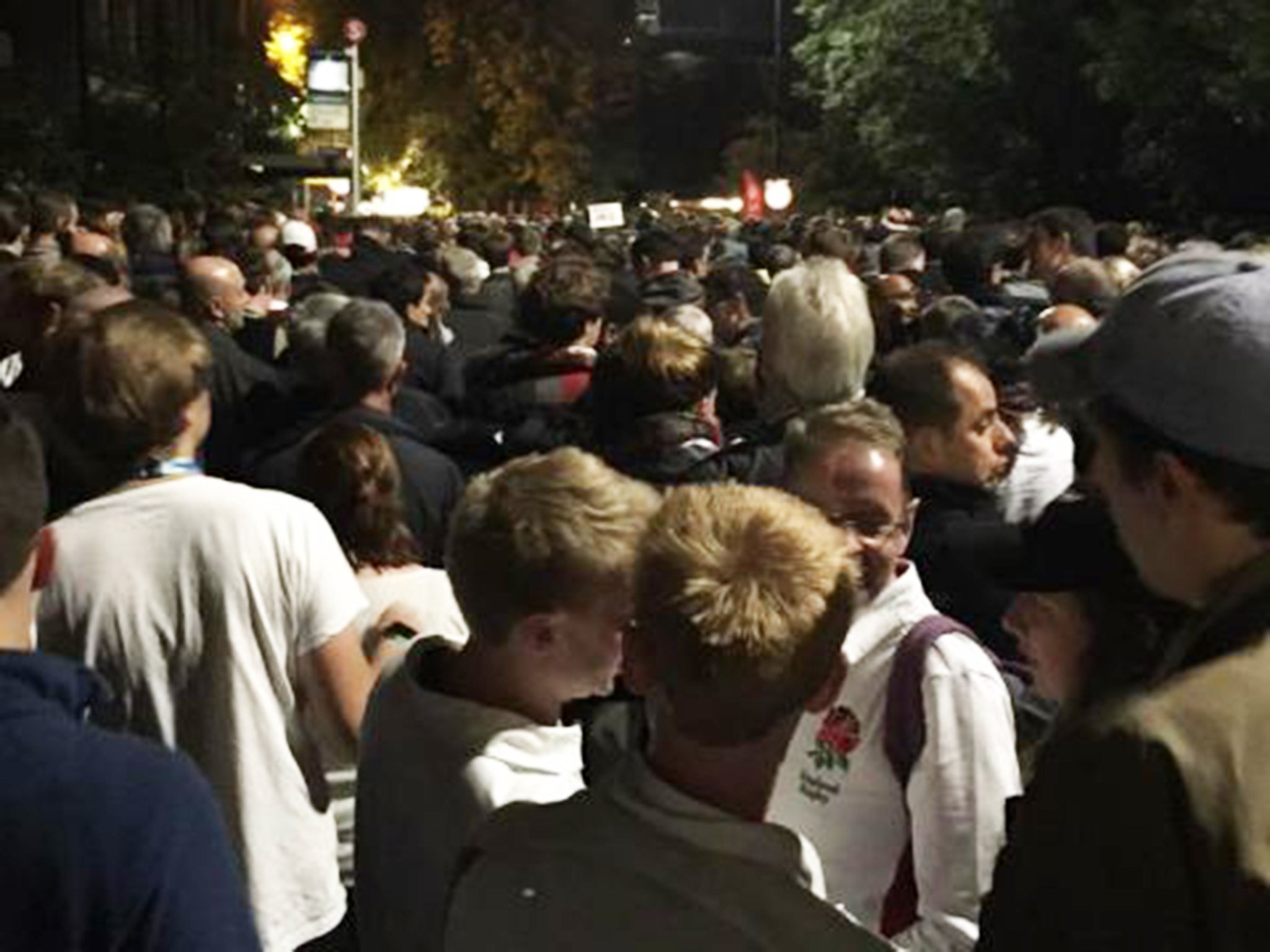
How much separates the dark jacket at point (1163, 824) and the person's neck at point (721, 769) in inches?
19.2

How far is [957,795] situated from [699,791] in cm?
84

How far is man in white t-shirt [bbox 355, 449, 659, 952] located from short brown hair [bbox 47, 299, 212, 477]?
992 mm

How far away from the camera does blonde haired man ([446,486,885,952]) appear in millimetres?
2064

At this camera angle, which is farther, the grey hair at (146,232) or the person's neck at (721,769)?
the grey hair at (146,232)

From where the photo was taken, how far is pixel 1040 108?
30969 mm

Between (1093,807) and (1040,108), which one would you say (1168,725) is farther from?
(1040,108)

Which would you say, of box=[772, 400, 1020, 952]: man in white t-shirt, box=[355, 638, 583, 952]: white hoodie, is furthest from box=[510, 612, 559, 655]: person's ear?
box=[772, 400, 1020, 952]: man in white t-shirt

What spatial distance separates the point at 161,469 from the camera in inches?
147

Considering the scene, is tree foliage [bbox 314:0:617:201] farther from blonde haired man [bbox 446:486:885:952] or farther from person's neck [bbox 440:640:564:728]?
blonde haired man [bbox 446:486:885:952]

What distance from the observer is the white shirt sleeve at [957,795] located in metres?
2.88

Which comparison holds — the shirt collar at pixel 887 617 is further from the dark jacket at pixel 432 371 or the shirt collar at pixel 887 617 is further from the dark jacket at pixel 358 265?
the dark jacket at pixel 358 265

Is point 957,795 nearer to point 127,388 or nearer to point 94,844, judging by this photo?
point 94,844

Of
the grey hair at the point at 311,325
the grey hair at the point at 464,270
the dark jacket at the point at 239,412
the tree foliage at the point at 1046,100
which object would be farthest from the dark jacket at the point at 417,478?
the tree foliage at the point at 1046,100

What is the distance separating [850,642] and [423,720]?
70 centimetres
